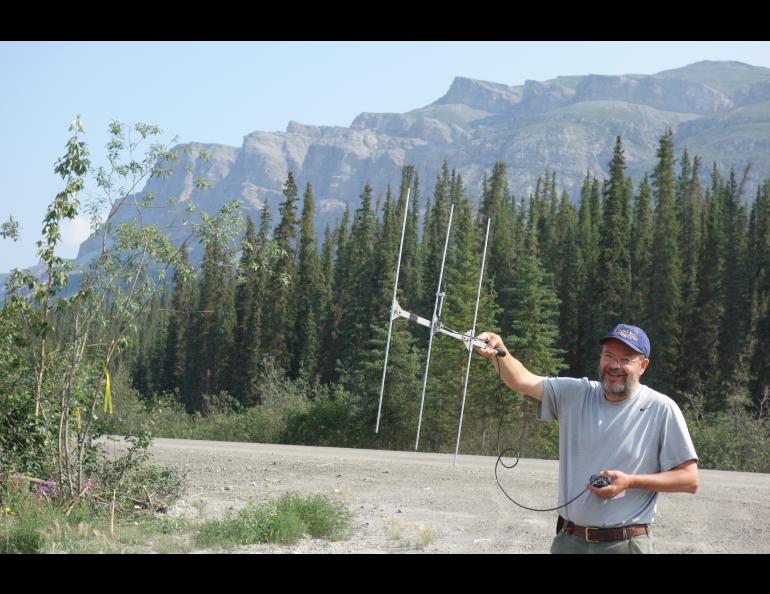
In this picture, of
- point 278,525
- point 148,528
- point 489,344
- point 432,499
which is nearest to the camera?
point 489,344

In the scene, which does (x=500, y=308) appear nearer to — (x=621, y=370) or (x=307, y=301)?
(x=307, y=301)

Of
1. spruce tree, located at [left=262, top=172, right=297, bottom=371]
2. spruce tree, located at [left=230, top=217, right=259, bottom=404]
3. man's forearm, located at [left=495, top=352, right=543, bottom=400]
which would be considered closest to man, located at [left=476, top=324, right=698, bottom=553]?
man's forearm, located at [left=495, top=352, right=543, bottom=400]

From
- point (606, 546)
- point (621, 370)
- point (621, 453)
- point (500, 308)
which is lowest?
point (500, 308)

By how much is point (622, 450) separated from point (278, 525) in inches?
346

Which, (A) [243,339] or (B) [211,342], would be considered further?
(B) [211,342]

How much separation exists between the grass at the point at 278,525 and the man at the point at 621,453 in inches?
310

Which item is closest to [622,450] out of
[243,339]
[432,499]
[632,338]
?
[632,338]

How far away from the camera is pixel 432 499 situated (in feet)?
55.5

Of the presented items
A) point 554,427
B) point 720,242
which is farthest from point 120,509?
point 720,242

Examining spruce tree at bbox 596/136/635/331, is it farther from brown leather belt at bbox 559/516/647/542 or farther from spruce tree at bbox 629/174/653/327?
brown leather belt at bbox 559/516/647/542

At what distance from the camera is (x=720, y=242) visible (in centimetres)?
7681

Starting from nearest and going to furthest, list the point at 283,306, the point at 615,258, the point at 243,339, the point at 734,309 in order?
the point at 734,309 < the point at 615,258 < the point at 283,306 < the point at 243,339
